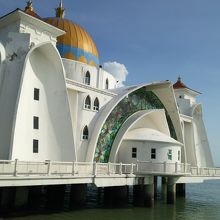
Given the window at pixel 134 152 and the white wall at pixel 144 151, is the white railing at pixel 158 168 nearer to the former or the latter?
the white wall at pixel 144 151

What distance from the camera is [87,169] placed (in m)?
21.2

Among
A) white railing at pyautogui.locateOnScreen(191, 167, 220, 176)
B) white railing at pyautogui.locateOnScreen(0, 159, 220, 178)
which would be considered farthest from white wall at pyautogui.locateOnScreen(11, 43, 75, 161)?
white railing at pyautogui.locateOnScreen(191, 167, 220, 176)

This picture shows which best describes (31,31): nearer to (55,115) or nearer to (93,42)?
(55,115)

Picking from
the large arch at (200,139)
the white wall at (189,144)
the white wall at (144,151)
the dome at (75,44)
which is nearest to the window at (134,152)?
the white wall at (144,151)

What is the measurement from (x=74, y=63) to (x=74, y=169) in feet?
46.5

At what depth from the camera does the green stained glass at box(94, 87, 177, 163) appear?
27078 mm

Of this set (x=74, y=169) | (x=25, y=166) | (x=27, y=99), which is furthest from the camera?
(x=27, y=99)

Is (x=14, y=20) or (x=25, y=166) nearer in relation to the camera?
(x=25, y=166)

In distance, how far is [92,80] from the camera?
3272cm

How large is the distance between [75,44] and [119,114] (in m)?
8.67

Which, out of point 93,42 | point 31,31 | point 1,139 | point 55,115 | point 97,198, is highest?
point 93,42

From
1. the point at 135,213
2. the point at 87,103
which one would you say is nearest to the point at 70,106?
the point at 87,103

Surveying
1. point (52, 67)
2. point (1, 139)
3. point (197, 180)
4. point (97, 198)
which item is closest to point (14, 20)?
point (52, 67)

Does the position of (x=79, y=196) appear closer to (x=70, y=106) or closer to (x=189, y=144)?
(x=70, y=106)
